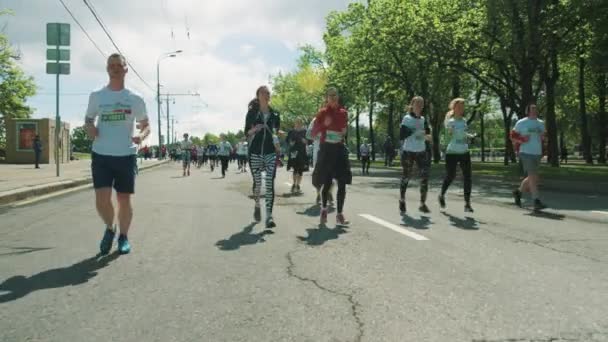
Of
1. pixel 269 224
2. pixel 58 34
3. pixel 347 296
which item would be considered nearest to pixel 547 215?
pixel 269 224

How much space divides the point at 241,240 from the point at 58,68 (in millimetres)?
13813

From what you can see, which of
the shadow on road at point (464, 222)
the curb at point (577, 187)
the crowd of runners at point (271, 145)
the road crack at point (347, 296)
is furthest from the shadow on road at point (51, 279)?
the curb at point (577, 187)

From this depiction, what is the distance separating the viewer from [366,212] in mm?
9141

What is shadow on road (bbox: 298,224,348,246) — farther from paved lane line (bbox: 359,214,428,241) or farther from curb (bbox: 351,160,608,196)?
curb (bbox: 351,160,608,196)

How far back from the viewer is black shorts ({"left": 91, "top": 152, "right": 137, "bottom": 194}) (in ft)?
17.8

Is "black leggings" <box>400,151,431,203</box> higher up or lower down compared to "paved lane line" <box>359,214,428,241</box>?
higher up

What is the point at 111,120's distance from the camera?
215 inches

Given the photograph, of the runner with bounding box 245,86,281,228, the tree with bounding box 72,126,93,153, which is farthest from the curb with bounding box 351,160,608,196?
the tree with bounding box 72,126,93,153

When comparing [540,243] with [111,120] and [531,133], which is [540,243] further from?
[111,120]

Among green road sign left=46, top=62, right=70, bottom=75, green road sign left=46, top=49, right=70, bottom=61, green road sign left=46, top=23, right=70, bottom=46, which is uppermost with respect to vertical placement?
green road sign left=46, top=23, right=70, bottom=46

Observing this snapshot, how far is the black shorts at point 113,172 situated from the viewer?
5.43m

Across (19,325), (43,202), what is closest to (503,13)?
(43,202)

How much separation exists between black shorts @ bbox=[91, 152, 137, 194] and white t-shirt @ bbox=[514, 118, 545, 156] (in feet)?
22.1

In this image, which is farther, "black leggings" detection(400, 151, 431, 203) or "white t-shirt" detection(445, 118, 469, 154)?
"white t-shirt" detection(445, 118, 469, 154)
